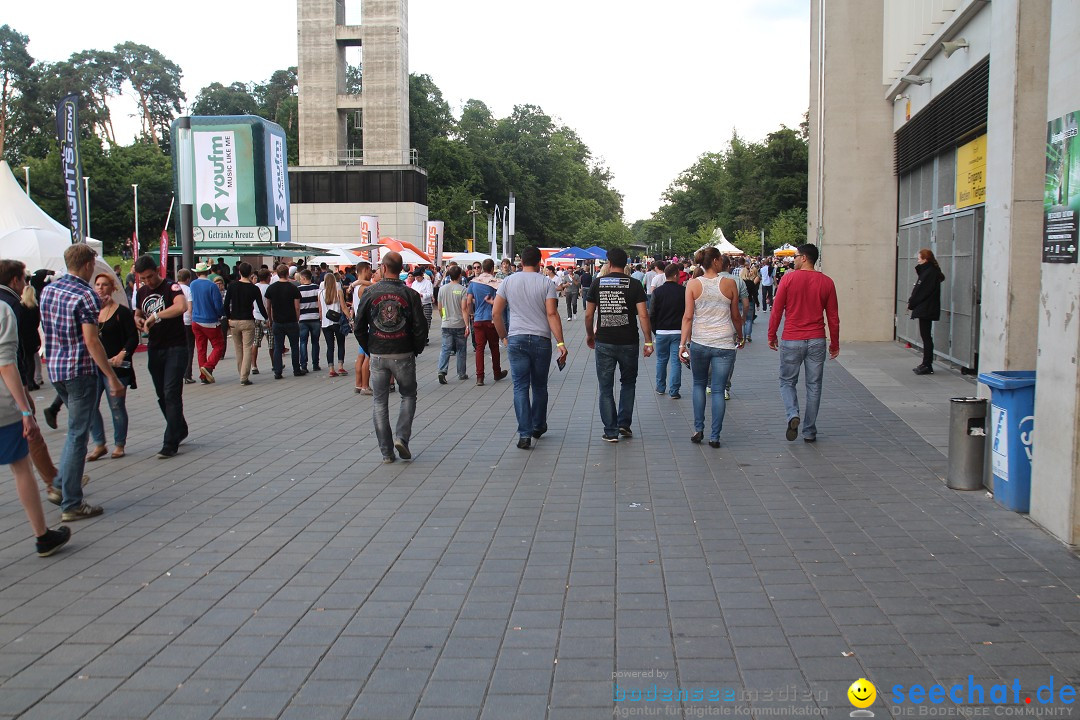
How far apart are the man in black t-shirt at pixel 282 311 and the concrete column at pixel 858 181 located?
38.2 ft

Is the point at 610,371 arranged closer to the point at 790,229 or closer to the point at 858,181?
the point at 858,181

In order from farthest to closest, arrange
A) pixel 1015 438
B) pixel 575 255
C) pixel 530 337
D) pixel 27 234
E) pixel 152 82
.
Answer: pixel 152 82 → pixel 575 255 → pixel 27 234 → pixel 530 337 → pixel 1015 438

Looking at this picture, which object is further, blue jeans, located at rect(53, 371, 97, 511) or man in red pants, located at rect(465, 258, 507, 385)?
man in red pants, located at rect(465, 258, 507, 385)

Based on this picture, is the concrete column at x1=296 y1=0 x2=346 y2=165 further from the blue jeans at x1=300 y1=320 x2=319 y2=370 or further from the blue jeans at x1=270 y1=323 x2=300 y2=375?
the blue jeans at x1=270 y1=323 x2=300 y2=375

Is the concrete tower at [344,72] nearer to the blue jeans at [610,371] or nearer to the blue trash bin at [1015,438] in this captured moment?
the blue jeans at [610,371]

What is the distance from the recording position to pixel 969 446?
7.21 m

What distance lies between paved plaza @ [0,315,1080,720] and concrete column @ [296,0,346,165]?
4631 centimetres

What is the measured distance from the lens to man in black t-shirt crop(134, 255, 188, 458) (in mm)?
9047

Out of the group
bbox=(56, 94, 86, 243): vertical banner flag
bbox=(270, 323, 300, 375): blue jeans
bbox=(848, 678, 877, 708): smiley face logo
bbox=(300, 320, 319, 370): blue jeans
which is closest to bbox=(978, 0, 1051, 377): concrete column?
bbox=(848, 678, 877, 708): smiley face logo

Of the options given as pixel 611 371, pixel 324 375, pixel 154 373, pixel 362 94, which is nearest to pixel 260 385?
pixel 324 375

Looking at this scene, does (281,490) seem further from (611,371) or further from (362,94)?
(362,94)

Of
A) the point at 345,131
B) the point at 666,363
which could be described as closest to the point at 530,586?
the point at 666,363

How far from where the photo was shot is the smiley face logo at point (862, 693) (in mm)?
3699

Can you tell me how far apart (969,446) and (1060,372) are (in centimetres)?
147
